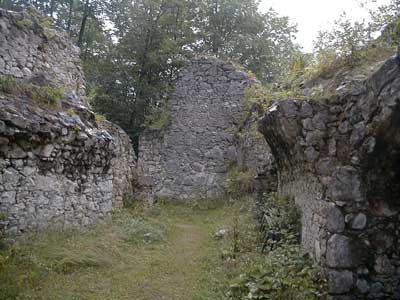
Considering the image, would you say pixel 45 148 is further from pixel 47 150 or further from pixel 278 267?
pixel 278 267

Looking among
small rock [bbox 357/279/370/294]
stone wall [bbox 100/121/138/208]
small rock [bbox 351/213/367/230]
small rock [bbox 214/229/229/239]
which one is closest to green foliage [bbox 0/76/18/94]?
stone wall [bbox 100/121/138/208]

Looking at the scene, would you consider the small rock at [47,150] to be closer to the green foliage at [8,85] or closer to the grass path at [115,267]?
the green foliage at [8,85]

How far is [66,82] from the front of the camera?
9.69 m

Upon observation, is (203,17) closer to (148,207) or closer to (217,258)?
(148,207)

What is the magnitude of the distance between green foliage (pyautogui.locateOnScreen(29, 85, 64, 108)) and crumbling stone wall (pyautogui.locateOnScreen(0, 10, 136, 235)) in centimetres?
14

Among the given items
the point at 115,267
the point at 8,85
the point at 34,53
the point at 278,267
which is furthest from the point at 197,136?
the point at 278,267

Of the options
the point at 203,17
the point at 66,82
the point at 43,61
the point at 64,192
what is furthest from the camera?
the point at 203,17

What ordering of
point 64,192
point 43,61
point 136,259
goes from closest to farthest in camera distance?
1. point 136,259
2. point 64,192
3. point 43,61

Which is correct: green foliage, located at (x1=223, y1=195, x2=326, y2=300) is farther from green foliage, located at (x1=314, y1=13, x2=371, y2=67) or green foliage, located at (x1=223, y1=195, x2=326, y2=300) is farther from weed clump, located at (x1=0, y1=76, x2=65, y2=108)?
weed clump, located at (x1=0, y1=76, x2=65, y2=108)

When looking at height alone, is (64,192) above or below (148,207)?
above

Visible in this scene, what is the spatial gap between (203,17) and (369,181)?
62.2ft

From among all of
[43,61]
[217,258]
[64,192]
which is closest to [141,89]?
[43,61]

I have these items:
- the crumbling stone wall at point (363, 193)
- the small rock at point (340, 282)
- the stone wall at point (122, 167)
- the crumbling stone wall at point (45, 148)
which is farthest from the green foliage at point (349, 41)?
the stone wall at point (122, 167)

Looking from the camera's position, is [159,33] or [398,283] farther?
[159,33]
